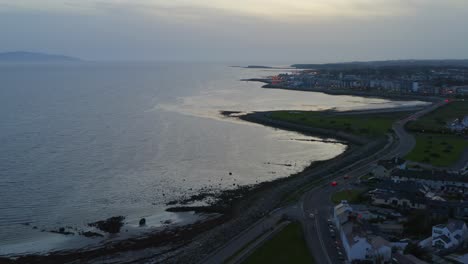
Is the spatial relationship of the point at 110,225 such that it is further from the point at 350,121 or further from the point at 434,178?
the point at 350,121

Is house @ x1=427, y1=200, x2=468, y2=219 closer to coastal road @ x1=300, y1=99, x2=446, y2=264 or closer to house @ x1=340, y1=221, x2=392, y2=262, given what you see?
coastal road @ x1=300, y1=99, x2=446, y2=264

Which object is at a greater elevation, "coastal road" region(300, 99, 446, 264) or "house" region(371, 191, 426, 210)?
"house" region(371, 191, 426, 210)

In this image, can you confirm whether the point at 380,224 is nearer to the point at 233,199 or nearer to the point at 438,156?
the point at 233,199

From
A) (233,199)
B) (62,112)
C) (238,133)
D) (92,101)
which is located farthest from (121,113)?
(233,199)

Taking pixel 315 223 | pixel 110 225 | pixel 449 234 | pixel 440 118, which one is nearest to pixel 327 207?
pixel 315 223

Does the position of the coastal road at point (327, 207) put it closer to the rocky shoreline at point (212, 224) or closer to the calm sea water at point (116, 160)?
the rocky shoreline at point (212, 224)

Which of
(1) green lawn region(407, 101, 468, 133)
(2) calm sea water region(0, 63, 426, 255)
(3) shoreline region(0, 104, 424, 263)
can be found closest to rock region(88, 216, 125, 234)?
(2) calm sea water region(0, 63, 426, 255)

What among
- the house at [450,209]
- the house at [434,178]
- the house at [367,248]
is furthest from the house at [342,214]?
the house at [434,178]
